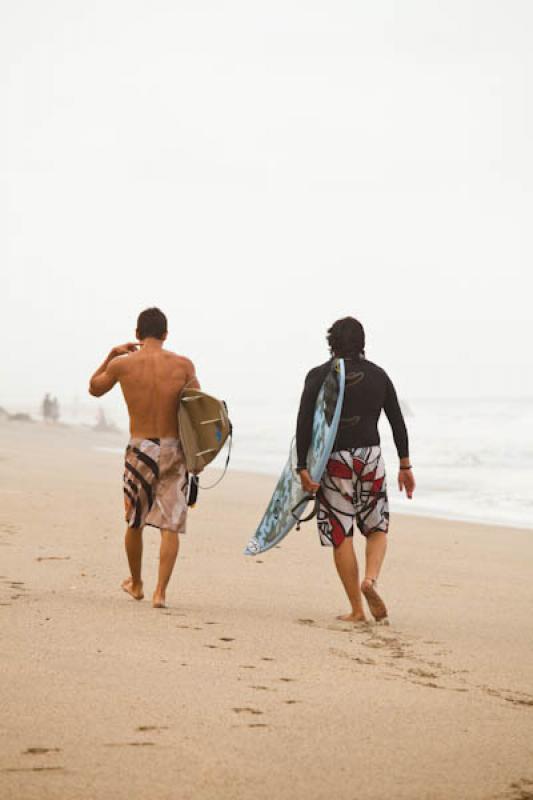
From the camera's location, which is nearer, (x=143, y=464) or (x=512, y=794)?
(x=512, y=794)

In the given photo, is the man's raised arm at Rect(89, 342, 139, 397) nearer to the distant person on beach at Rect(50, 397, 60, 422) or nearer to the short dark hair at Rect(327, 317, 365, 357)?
the short dark hair at Rect(327, 317, 365, 357)

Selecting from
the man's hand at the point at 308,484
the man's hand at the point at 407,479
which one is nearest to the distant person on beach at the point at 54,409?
the man's hand at the point at 407,479

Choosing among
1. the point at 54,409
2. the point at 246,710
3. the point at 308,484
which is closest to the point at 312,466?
the point at 308,484

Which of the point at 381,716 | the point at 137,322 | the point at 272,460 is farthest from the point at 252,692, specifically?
the point at 272,460

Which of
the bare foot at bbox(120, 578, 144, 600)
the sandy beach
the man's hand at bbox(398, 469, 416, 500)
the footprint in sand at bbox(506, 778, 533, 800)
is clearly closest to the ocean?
the sandy beach

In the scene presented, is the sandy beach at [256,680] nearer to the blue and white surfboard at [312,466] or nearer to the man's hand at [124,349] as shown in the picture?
the blue and white surfboard at [312,466]

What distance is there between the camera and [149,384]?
6129 mm

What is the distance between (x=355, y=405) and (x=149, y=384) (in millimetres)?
1138

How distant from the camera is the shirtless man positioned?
607 cm

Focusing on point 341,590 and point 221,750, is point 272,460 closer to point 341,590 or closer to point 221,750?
point 341,590

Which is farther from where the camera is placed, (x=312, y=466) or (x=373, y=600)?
(x=312, y=466)

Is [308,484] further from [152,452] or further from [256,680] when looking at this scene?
[256,680]

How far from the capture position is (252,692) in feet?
13.5

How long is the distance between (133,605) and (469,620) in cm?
188
